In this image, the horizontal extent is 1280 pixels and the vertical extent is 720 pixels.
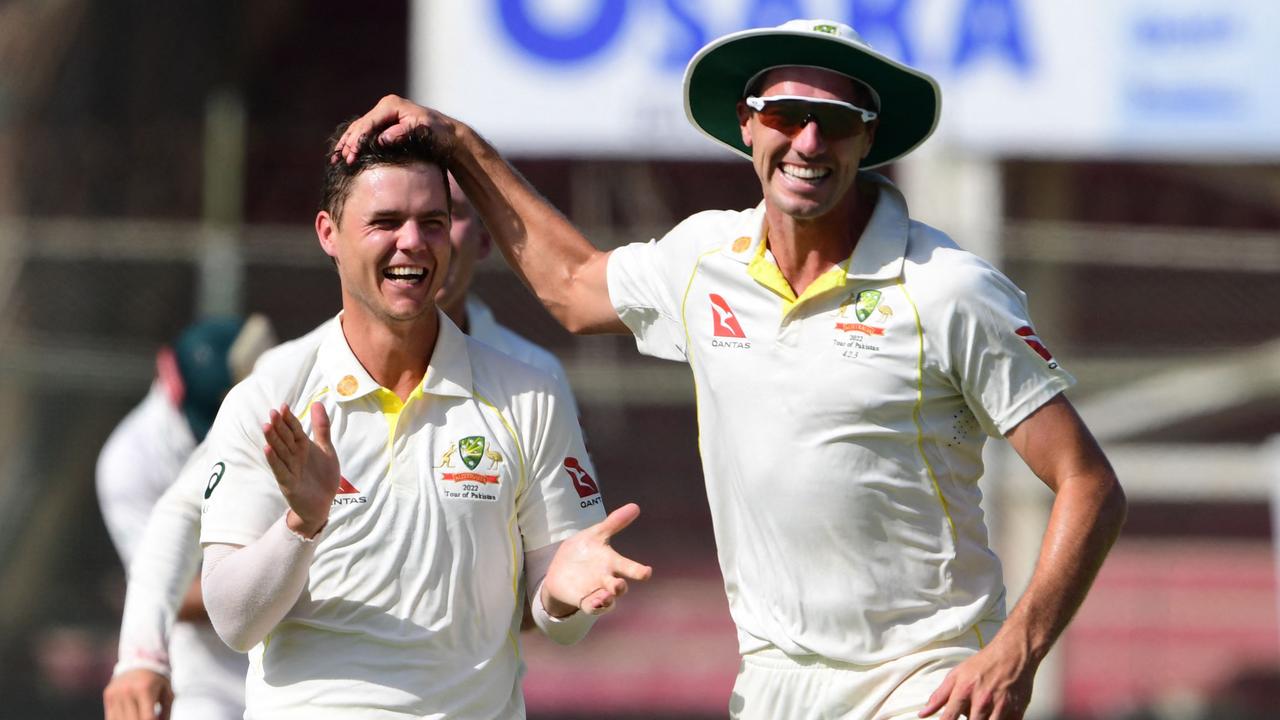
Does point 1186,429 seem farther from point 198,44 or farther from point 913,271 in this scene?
point 913,271

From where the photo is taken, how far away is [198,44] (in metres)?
13.8

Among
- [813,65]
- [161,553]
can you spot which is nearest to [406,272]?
[813,65]

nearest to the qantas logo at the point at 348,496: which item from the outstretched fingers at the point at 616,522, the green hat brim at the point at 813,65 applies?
the outstretched fingers at the point at 616,522

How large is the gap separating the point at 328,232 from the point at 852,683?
1.50 meters

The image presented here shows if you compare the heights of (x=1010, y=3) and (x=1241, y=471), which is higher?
(x=1010, y=3)

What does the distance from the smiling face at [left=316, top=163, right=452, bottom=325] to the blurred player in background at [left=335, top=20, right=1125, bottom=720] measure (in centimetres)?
12

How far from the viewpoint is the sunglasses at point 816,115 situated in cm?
382

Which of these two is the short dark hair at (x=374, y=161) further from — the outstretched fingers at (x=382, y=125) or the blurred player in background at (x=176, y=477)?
the blurred player in background at (x=176, y=477)

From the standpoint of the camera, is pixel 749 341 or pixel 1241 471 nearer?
pixel 749 341

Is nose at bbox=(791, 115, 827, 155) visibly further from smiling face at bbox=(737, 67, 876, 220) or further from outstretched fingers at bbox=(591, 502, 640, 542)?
outstretched fingers at bbox=(591, 502, 640, 542)

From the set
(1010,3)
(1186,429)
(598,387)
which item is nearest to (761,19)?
(1010,3)

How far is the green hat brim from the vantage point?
12.7 ft

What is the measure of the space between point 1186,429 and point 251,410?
9.65m

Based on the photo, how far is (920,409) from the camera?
3734mm
